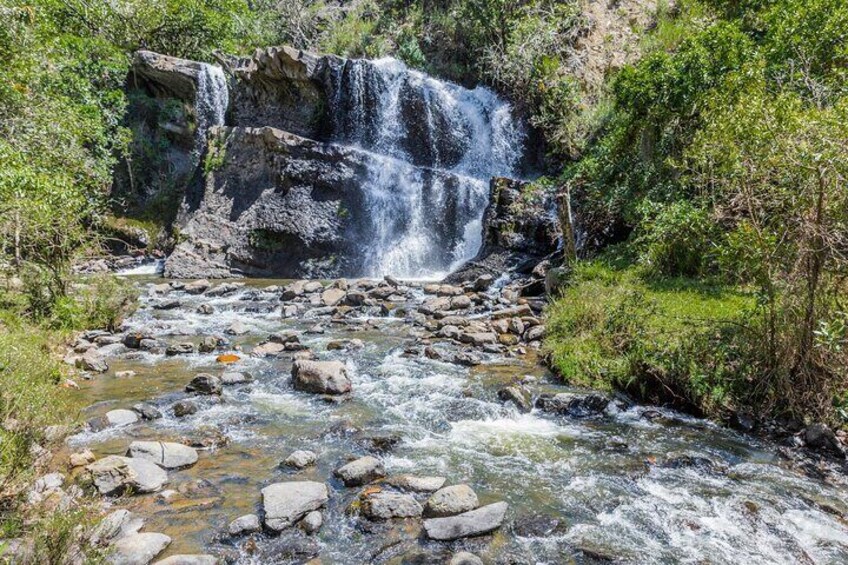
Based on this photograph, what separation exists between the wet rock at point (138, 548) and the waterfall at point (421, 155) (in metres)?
15.8

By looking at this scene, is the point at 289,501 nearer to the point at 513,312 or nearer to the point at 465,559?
the point at 465,559

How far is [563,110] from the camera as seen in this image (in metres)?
19.5

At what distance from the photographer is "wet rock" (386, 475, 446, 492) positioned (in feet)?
15.6

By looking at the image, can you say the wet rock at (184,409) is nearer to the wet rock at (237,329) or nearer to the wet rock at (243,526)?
the wet rock at (243,526)

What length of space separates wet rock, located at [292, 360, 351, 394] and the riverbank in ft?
0.11

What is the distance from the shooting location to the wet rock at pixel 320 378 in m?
7.36

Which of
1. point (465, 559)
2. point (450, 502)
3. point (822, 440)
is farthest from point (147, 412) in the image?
point (822, 440)

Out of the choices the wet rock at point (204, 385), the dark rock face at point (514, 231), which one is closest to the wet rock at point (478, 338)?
the wet rock at point (204, 385)

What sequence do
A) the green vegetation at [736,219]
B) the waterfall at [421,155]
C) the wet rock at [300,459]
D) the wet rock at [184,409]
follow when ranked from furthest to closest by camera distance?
the waterfall at [421,155], the wet rock at [184,409], the green vegetation at [736,219], the wet rock at [300,459]

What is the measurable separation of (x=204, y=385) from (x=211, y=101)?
64.5 ft

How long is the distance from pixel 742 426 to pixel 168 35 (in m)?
28.6

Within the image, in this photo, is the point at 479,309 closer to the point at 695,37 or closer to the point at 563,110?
the point at 695,37

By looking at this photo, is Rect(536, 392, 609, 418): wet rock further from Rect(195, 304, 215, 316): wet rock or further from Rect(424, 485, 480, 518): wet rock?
Rect(195, 304, 215, 316): wet rock

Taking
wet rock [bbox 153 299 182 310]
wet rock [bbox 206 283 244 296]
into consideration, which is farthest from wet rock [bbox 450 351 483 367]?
wet rock [bbox 206 283 244 296]
